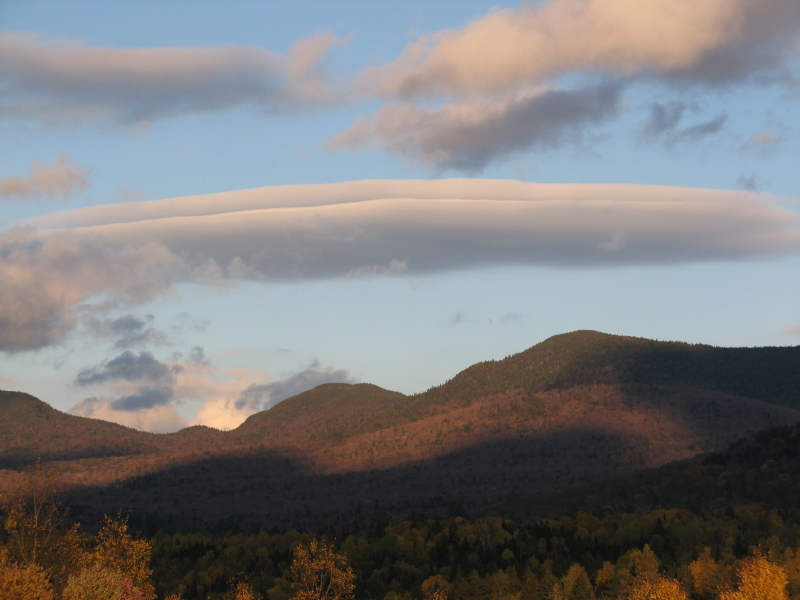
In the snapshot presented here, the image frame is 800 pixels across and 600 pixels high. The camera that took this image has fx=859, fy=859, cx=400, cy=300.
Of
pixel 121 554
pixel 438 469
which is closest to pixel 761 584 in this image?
pixel 121 554

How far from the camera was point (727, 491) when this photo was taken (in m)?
111

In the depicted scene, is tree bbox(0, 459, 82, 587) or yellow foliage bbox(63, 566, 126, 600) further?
tree bbox(0, 459, 82, 587)

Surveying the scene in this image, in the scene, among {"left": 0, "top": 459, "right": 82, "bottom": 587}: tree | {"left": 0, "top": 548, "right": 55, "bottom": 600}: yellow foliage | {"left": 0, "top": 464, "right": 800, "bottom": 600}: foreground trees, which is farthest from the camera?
{"left": 0, "top": 464, "right": 800, "bottom": 600}: foreground trees

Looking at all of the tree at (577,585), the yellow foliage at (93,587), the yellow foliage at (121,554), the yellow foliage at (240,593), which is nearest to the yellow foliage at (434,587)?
the tree at (577,585)

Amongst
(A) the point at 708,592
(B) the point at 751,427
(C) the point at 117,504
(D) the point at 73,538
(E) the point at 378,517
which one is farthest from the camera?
(B) the point at 751,427

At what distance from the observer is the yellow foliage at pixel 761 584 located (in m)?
56.6

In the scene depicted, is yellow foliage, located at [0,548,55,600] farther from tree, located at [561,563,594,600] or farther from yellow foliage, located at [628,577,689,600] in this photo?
tree, located at [561,563,594,600]

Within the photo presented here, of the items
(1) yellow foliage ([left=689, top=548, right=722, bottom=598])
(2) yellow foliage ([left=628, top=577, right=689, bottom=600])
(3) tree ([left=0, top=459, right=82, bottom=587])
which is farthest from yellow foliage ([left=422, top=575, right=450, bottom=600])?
(3) tree ([left=0, top=459, right=82, bottom=587])

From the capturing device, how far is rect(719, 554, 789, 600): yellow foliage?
186 feet

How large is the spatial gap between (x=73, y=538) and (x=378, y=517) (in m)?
86.3

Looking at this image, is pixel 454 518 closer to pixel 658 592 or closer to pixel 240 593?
pixel 240 593

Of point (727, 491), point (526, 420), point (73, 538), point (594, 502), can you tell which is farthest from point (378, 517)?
point (73, 538)

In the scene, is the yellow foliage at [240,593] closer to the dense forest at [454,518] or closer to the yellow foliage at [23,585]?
the dense forest at [454,518]

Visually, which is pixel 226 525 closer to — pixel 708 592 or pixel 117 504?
pixel 117 504
